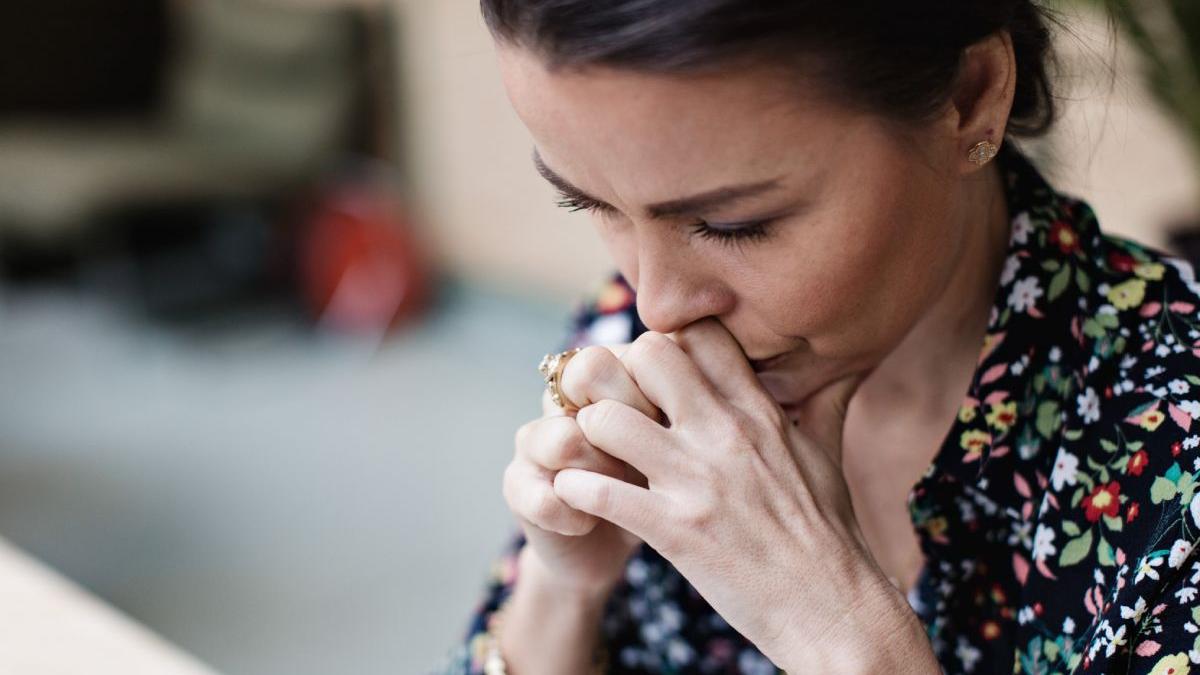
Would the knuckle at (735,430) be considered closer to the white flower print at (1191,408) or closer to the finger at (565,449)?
the finger at (565,449)

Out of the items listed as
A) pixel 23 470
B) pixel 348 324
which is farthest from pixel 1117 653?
pixel 348 324

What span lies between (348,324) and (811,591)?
3.67m

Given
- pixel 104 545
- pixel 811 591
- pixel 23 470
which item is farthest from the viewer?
pixel 23 470

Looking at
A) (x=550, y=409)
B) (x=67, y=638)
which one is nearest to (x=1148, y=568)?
(x=550, y=409)

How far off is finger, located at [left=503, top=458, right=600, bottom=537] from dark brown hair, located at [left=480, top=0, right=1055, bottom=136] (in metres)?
0.34

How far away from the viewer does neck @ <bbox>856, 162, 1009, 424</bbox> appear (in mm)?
1033

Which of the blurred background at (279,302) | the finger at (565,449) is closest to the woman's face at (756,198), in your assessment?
the finger at (565,449)

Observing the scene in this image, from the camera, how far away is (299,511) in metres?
3.11

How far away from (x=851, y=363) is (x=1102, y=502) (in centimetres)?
21

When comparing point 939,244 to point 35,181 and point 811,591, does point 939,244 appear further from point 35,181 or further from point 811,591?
point 35,181

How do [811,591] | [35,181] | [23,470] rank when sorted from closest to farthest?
[811,591] < [23,470] < [35,181]

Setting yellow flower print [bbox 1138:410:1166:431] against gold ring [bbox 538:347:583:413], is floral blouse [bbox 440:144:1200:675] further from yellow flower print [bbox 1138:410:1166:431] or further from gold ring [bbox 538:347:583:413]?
gold ring [bbox 538:347:583:413]

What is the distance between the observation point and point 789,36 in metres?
0.76

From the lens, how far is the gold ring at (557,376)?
978mm
